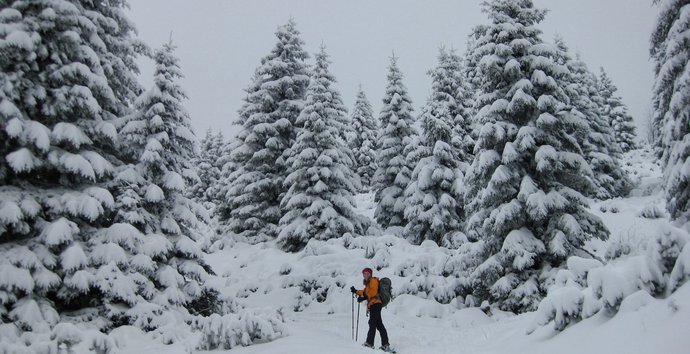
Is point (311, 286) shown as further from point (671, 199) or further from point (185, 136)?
point (671, 199)

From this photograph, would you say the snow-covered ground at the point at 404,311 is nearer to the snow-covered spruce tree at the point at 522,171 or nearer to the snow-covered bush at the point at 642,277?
the snow-covered bush at the point at 642,277

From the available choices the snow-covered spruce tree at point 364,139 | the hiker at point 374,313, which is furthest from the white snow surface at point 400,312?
the snow-covered spruce tree at point 364,139

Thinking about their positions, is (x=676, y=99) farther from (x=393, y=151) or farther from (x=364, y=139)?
(x=364, y=139)

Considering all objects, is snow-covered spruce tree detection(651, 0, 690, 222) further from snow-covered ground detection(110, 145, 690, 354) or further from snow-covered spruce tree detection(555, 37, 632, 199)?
snow-covered spruce tree detection(555, 37, 632, 199)

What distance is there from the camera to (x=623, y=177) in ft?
103

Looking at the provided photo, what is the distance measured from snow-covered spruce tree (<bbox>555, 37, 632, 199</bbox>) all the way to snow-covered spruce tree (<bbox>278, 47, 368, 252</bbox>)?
52.7 ft

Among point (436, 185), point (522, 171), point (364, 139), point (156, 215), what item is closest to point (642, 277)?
point (522, 171)

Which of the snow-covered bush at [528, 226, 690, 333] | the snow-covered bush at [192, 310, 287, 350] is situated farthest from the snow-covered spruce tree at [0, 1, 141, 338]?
the snow-covered bush at [528, 226, 690, 333]

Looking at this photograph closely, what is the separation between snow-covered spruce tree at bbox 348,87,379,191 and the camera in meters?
43.0

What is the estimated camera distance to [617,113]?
141ft

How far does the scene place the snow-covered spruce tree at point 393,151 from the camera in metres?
26.7

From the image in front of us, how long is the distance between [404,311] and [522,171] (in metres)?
5.99

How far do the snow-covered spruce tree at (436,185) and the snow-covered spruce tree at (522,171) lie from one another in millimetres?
7487

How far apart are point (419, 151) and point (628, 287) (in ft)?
61.0
